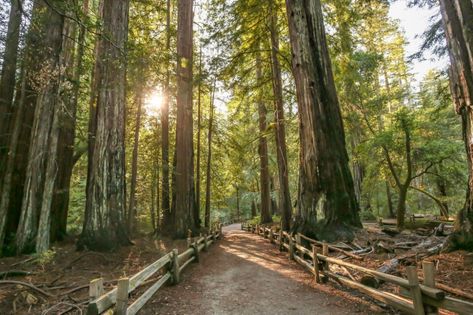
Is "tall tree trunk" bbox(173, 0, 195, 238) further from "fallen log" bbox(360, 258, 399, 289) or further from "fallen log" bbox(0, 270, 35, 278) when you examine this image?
"fallen log" bbox(360, 258, 399, 289)

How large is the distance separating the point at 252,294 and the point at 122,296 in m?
2.90

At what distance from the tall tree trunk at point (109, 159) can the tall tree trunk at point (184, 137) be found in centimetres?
354

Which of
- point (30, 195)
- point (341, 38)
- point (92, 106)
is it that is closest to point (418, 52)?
point (341, 38)

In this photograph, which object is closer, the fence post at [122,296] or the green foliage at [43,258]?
the fence post at [122,296]

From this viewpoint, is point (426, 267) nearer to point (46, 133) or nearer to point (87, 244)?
point (87, 244)

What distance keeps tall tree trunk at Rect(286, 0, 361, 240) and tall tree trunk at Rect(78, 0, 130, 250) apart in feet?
17.9

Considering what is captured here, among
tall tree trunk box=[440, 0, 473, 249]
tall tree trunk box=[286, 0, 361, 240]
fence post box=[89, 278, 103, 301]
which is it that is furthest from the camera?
tall tree trunk box=[286, 0, 361, 240]

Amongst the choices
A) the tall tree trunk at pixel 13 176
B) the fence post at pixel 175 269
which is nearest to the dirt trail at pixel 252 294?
the fence post at pixel 175 269

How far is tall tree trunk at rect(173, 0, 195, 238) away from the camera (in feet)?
41.8

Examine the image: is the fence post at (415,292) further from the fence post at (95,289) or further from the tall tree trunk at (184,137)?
the tall tree trunk at (184,137)

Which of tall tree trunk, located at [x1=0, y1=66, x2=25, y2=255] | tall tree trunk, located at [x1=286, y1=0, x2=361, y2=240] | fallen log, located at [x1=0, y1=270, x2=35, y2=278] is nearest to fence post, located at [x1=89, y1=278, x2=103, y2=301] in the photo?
fallen log, located at [x1=0, y1=270, x2=35, y2=278]

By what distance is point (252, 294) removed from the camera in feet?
18.5

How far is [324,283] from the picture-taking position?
600 cm

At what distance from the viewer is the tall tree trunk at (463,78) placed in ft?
17.3
